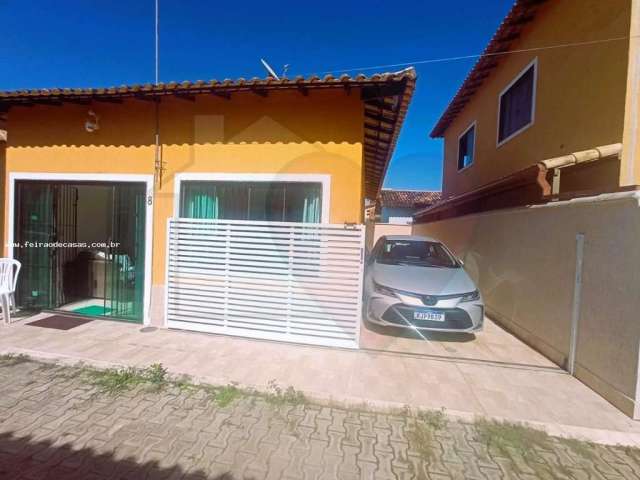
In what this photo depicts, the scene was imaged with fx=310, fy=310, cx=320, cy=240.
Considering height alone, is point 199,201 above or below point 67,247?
above

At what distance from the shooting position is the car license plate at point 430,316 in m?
4.57

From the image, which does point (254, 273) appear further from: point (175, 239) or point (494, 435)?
point (494, 435)

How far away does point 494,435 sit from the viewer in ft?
8.93

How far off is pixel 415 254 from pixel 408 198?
21455 mm

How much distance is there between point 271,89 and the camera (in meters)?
4.34

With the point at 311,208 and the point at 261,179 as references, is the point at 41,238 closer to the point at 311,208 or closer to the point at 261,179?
the point at 261,179

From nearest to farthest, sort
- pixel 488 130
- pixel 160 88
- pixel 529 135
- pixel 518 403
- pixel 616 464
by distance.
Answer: pixel 616 464, pixel 518 403, pixel 160 88, pixel 529 135, pixel 488 130

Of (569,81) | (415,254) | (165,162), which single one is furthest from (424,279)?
(165,162)

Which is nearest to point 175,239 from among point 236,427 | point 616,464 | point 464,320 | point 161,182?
point 161,182

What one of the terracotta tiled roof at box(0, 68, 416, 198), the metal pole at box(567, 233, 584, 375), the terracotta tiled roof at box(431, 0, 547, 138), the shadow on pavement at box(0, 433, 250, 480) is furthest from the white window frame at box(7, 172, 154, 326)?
the terracotta tiled roof at box(431, 0, 547, 138)

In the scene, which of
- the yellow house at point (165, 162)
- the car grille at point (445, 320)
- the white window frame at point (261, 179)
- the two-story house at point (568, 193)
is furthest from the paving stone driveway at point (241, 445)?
the white window frame at point (261, 179)

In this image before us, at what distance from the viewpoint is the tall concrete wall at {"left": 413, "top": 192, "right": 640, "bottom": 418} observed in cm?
303

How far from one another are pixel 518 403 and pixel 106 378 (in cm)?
443

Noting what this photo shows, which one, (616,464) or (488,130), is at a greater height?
(488,130)
